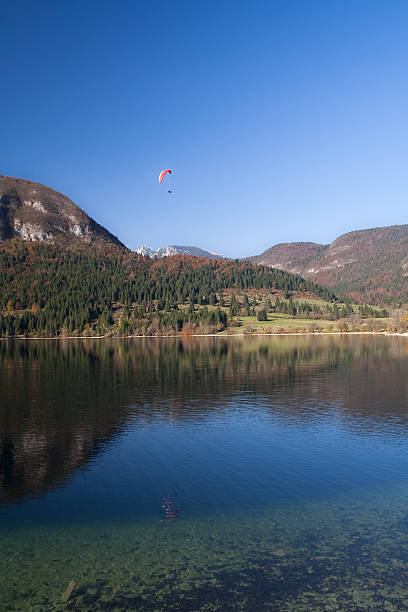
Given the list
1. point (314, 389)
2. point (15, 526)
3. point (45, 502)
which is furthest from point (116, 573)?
point (314, 389)

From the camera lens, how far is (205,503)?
94.0 feet

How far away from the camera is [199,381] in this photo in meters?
81.6

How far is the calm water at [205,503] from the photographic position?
19.8m

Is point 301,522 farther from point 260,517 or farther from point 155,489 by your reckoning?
point 155,489

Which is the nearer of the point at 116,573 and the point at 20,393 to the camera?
the point at 116,573

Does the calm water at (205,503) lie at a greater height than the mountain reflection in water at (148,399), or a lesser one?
lesser

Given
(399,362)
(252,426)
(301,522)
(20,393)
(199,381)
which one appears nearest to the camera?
(301,522)

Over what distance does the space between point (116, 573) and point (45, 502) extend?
984cm

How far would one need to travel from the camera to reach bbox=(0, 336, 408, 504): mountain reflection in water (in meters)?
39.1

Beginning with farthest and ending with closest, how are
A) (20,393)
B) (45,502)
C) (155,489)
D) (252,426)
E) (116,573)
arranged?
(20,393) → (252,426) → (155,489) → (45,502) → (116,573)

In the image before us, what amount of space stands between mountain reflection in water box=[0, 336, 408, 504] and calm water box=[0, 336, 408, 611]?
37 centimetres

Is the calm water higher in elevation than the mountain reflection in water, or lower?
lower

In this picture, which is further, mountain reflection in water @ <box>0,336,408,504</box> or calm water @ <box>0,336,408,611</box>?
mountain reflection in water @ <box>0,336,408,504</box>

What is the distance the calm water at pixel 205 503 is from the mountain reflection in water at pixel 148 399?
0.37m
